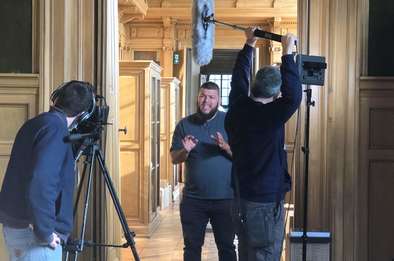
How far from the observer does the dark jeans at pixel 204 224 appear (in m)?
3.32

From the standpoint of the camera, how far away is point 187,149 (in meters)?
3.36

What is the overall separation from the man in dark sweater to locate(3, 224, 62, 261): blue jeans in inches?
31.7

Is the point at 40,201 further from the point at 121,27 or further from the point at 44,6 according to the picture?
the point at 121,27

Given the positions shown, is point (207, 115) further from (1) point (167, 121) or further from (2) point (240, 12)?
(2) point (240, 12)

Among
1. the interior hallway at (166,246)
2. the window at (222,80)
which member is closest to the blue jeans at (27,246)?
the interior hallway at (166,246)

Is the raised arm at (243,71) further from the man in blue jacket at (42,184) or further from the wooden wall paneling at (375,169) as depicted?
the wooden wall paneling at (375,169)

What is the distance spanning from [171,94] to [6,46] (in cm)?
490

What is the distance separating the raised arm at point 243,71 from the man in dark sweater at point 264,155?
104 mm

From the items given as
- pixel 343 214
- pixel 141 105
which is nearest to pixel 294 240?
pixel 343 214

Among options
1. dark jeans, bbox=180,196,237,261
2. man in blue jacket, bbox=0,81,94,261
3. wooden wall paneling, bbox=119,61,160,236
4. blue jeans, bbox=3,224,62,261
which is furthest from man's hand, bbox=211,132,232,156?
wooden wall paneling, bbox=119,61,160,236

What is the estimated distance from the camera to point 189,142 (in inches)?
132

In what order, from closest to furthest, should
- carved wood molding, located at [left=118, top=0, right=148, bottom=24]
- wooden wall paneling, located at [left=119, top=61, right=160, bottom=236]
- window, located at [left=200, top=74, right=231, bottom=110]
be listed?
wooden wall paneling, located at [left=119, top=61, right=160, bottom=236]
carved wood molding, located at [left=118, top=0, right=148, bottom=24]
window, located at [left=200, top=74, right=231, bottom=110]

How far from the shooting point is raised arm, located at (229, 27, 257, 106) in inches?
104

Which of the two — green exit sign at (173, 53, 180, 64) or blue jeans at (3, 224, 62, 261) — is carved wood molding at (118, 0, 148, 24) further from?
blue jeans at (3, 224, 62, 261)
